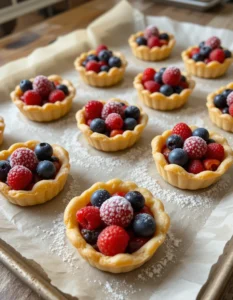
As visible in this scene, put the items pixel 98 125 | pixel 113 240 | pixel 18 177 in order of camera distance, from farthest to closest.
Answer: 1. pixel 98 125
2. pixel 18 177
3. pixel 113 240

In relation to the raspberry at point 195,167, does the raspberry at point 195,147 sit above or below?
above

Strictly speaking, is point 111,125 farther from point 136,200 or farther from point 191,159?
point 136,200

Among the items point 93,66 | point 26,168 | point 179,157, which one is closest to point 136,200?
point 179,157

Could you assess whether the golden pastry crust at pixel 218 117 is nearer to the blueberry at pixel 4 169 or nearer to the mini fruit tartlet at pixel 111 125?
the mini fruit tartlet at pixel 111 125

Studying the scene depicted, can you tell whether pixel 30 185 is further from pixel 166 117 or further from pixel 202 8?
pixel 202 8

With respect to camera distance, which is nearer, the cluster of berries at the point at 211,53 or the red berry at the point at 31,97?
the red berry at the point at 31,97

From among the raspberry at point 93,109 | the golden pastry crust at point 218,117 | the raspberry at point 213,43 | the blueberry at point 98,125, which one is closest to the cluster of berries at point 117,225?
the blueberry at point 98,125
